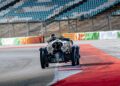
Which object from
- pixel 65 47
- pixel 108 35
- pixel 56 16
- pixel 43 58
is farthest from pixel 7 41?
pixel 65 47

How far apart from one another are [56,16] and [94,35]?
7.10 metres

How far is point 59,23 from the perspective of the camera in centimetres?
4341

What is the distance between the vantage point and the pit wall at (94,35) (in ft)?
136

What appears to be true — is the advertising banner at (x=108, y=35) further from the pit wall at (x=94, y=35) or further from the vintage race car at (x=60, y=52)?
the vintage race car at (x=60, y=52)

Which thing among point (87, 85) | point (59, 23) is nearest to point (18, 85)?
point (87, 85)

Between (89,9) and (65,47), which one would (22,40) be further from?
(65,47)

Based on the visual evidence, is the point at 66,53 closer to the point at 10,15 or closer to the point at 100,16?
the point at 100,16

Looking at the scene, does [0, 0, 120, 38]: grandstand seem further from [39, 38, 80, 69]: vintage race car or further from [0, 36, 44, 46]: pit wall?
[39, 38, 80, 69]: vintage race car

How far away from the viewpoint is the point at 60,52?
14.9m

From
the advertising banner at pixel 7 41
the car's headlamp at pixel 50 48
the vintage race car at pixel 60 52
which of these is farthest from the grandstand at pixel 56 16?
the car's headlamp at pixel 50 48

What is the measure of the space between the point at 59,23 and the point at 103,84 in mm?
34730

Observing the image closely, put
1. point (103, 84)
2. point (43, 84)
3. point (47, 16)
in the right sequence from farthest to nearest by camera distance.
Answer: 1. point (47, 16)
2. point (43, 84)
3. point (103, 84)

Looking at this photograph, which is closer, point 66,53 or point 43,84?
point 43,84

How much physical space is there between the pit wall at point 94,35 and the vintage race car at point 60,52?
87.1 feet
